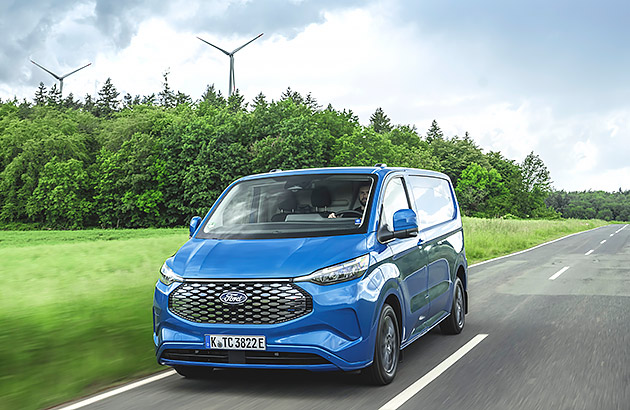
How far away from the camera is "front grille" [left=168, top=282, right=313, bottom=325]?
17.0 feet

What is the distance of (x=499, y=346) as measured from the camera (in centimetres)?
759

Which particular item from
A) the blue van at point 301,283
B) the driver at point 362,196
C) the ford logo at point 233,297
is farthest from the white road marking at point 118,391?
the driver at point 362,196

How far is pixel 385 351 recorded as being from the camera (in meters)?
5.71

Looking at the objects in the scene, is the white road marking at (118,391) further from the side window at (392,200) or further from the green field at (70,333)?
the side window at (392,200)

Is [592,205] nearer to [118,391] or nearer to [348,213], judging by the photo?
[348,213]

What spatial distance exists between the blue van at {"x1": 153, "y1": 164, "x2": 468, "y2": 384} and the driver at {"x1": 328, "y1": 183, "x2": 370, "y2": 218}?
14 mm

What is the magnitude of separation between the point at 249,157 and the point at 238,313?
2671 inches

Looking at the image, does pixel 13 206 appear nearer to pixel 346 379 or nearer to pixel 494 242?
pixel 494 242

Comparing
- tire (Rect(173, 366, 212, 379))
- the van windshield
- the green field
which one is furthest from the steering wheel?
the green field

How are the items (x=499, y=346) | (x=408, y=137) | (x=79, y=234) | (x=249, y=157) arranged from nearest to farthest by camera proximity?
(x=499, y=346)
(x=79, y=234)
(x=249, y=157)
(x=408, y=137)

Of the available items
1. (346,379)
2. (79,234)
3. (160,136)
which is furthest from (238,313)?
(160,136)

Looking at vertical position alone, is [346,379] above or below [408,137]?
below

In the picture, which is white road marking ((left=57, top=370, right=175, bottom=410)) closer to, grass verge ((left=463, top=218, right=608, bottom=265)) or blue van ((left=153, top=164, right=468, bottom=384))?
blue van ((left=153, top=164, right=468, bottom=384))

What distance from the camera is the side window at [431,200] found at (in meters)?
7.41
